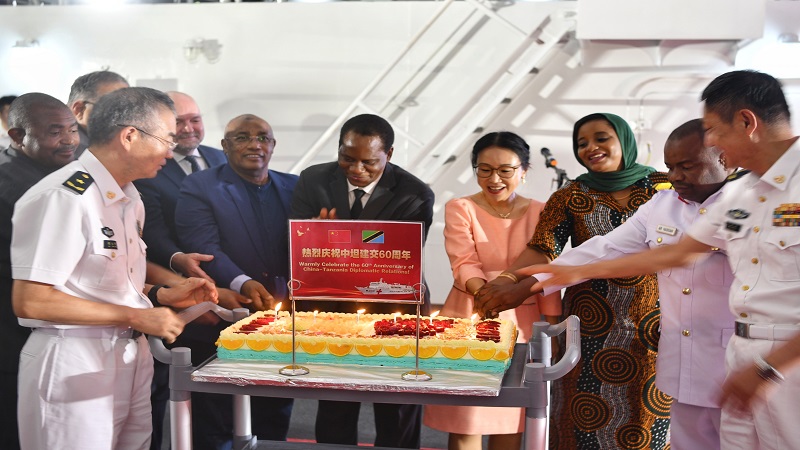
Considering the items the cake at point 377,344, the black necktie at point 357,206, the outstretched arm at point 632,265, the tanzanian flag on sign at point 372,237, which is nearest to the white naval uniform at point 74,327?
the cake at point 377,344

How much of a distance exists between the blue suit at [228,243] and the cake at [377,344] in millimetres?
1141

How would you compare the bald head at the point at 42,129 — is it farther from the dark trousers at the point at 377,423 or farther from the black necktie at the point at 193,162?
the dark trousers at the point at 377,423

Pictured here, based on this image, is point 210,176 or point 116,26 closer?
point 210,176

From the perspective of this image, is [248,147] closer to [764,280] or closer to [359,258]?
[359,258]

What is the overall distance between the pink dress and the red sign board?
0.92 metres

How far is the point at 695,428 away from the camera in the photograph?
2988mm

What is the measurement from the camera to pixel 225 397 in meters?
3.88

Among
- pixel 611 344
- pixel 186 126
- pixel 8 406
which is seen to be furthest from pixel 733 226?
pixel 8 406

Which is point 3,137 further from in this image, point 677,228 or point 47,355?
point 677,228

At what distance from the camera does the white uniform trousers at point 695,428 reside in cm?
296

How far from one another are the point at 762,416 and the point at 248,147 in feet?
8.38

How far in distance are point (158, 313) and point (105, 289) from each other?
0.84 ft

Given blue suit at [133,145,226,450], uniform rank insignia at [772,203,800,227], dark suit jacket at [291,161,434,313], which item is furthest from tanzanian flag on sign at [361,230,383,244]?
blue suit at [133,145,226,450]

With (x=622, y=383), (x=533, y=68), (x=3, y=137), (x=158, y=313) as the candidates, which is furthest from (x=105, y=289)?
(x=533, y=68)
